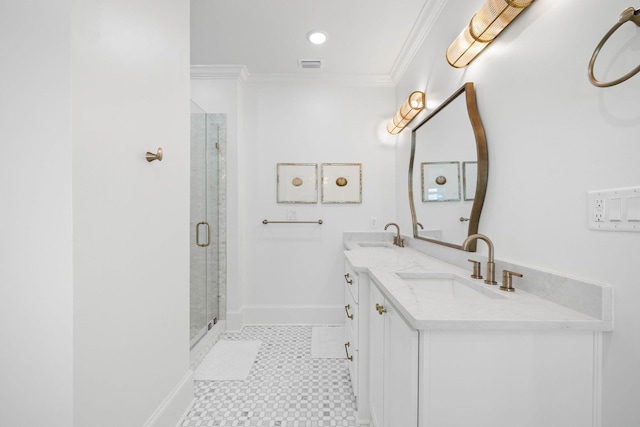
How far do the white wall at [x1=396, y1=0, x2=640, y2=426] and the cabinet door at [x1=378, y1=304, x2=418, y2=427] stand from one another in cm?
52

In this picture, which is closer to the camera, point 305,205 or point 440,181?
point 440,181

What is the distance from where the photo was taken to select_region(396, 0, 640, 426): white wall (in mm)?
756

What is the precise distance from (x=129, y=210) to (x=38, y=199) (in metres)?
0.28

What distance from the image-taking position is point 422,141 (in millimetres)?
2143

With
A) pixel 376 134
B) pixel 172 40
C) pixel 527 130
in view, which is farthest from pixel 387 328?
pixel 376 134

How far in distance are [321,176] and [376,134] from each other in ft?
2.32

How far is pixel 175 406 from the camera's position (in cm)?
146

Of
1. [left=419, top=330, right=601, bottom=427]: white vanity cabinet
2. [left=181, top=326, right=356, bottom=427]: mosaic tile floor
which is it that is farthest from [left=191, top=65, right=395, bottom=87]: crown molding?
[left=419, top=330, right=601, bottom=427]: white vanity cabinet

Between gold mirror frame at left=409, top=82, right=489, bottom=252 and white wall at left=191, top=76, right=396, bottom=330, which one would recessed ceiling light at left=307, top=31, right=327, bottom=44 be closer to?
white wall at left=191, top=76, right=396, bottom=330

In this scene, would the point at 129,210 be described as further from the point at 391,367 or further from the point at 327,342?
the point at 327,342

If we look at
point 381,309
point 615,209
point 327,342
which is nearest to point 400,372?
point 381,309

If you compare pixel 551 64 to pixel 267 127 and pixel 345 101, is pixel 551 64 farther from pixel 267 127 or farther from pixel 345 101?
pixel 267 127

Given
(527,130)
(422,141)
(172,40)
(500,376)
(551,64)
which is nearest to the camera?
(500,376)

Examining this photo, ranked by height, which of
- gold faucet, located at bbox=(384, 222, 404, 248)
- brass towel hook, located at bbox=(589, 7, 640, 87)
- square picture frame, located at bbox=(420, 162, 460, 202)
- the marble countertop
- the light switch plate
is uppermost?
brass towel hook, located at bbox=(589, 7, 640, 87)
